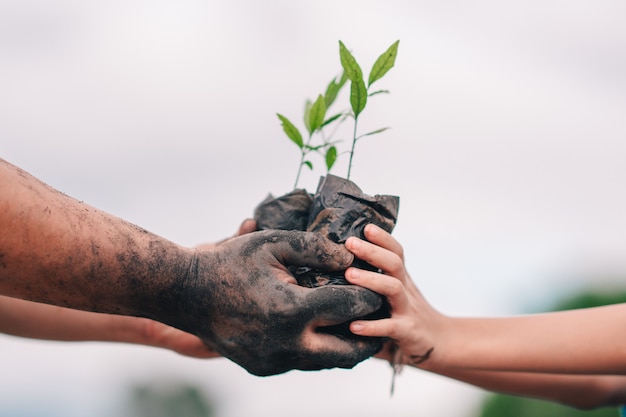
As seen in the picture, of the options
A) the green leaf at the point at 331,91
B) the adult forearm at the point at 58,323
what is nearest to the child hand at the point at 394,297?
the green leaf at the point at 331,91

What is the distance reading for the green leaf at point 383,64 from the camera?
2.51 m

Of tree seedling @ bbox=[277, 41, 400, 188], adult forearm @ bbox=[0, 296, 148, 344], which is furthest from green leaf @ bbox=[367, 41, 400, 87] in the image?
adult forearm @ bbox=[0, 296, 148, 344]

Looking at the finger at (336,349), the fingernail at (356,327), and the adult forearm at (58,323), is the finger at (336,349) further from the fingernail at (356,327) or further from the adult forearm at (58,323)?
the adult forearm at (58,323)

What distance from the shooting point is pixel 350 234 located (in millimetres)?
2305

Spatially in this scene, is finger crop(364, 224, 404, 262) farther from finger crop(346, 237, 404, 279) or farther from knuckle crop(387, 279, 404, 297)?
knuckle crop(387, 279, 404, 297)

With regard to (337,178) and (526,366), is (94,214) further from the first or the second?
(526,366)

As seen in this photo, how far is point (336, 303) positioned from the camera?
2.10 m

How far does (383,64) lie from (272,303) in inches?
44.7

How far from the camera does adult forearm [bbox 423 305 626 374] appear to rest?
2777 mm

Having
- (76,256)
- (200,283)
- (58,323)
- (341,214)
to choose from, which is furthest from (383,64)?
(58,323)

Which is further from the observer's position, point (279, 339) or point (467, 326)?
point (467, 326)

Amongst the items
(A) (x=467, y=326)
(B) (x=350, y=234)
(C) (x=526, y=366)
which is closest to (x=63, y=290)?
(B) (x=350, y=234)

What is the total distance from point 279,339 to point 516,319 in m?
1.47

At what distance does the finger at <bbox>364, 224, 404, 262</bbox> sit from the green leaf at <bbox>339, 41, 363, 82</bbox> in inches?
24.6
